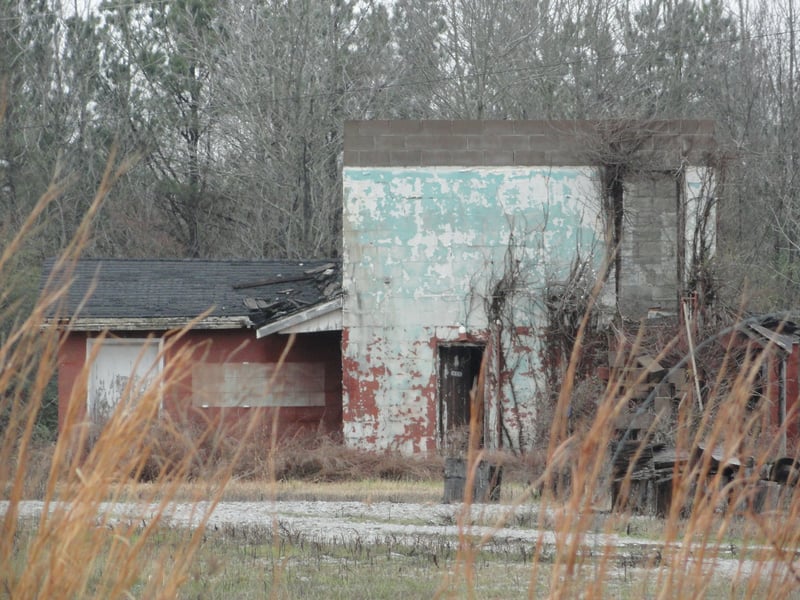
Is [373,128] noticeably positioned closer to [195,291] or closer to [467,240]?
[467,240]

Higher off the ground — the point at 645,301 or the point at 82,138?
the point at 82,138

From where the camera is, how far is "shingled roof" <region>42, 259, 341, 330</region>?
749 inches

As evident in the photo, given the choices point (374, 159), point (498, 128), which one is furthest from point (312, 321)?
point (498, 128)

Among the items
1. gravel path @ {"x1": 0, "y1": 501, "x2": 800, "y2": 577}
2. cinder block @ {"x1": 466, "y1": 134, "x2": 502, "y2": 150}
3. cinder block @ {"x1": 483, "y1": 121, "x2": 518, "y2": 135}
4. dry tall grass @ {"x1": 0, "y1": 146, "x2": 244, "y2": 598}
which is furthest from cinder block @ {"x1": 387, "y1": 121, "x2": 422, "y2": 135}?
dry tall grass @ {"x1": 0, "y1": 146, "x2": 244, "y2": 598}

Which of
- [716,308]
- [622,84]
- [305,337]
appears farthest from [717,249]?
[622,84]

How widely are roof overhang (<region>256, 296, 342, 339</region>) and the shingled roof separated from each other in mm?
218

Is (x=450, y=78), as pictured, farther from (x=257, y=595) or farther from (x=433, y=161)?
(x=257, y=595)

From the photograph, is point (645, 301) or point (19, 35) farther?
point (19, 35)

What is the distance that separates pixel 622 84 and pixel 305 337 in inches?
582

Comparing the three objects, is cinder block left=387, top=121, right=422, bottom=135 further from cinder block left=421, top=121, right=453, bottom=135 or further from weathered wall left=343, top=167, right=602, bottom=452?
weathered wall left=343, top=167, right=602, bottom=452

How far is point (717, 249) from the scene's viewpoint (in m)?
18.6

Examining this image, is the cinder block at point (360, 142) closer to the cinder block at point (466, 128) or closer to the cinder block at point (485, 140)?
the cinder block at point (466, 128)

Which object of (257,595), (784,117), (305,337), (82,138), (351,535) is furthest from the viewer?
(82,138)

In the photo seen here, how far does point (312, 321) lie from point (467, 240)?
2.82m
